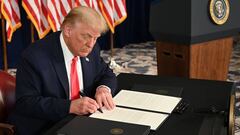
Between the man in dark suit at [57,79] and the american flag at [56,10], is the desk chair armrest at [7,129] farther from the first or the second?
the american flag at [56,10]

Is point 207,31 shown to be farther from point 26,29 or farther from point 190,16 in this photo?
point 26,29

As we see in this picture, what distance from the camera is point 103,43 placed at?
7152 millimetres

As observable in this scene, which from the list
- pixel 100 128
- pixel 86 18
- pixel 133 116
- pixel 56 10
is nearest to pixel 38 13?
pixel 56 10

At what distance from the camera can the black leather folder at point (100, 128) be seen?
148 cm

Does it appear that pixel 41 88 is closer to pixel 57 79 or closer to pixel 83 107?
pixel 57 79

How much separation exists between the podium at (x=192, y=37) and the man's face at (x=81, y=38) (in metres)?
1.21

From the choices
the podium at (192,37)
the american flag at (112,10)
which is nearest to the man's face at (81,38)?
the podium at (192,37)

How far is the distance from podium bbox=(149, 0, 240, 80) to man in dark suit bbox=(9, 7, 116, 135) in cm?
109

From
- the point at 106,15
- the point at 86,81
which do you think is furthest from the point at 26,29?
the point at 86,81

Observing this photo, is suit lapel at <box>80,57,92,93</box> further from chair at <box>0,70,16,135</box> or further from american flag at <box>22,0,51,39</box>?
american flag at <box>22,0,51,39</box>

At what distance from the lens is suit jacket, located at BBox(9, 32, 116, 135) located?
5.95 ft

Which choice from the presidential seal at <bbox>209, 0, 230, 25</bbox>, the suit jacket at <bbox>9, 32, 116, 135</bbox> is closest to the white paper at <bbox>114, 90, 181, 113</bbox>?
the suit jacket at <bbox>9, 32, 116, 135</bbox>

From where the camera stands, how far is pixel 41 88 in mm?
1941

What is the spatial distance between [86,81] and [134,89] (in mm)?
263
